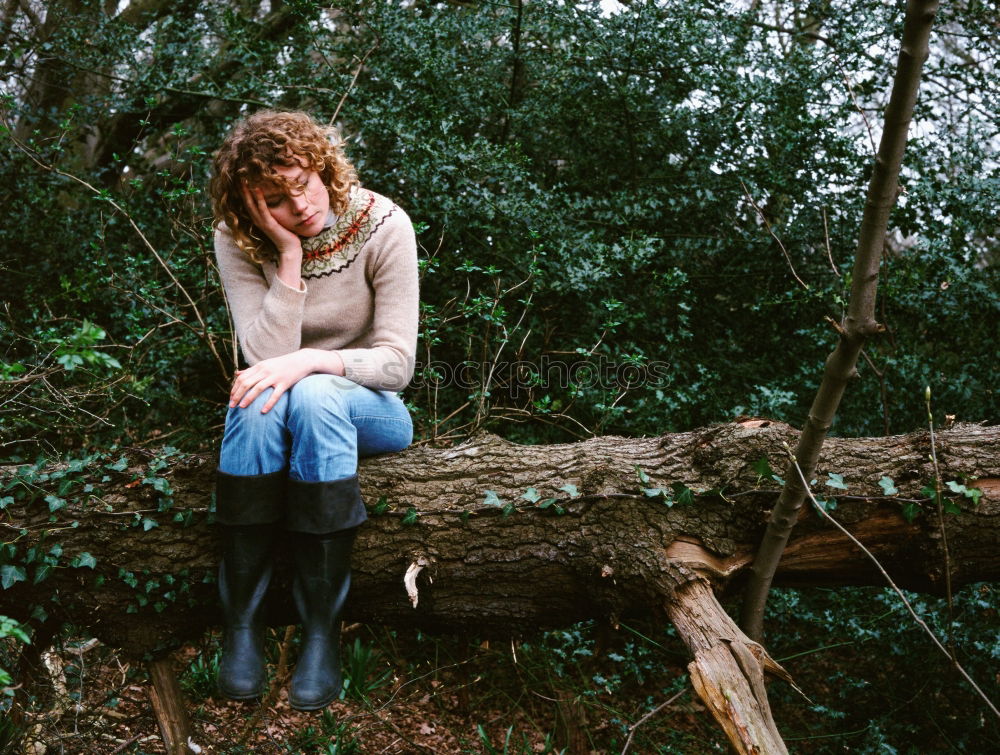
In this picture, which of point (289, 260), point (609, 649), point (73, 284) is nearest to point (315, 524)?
point (289, 260)

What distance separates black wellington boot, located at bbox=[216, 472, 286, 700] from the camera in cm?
210

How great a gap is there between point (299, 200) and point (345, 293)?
0.32m

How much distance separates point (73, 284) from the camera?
425 centimetres

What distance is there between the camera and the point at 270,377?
2168mm

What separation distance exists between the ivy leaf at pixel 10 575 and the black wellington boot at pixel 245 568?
601mm

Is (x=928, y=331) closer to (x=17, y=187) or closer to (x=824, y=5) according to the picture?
(x=824, y=5)

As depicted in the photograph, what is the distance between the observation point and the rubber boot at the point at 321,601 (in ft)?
6.87

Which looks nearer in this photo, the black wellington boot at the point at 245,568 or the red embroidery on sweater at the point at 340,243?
the black wellington boot at the point at 245,568

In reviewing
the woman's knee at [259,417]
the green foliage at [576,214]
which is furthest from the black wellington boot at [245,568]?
the green foliage at [576,214]

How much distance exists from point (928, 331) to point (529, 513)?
8.63ft

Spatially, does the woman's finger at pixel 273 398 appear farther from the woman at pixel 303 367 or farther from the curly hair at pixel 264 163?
the curly hair at pixel 264 163

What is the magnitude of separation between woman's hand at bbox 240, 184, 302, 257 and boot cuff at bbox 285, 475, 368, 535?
72 cm

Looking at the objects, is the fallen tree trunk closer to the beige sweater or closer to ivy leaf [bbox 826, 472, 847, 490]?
ivy leaf [bbox 826, 472, 847, 490]

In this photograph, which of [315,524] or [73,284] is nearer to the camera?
[315,524]
